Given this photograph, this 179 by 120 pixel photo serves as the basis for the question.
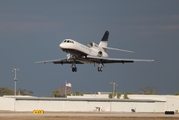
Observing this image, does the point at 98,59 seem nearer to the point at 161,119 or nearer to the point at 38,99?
the point at 161,119

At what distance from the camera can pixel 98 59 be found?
11962cm

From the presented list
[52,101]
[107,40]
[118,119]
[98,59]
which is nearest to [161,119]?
[118,119]

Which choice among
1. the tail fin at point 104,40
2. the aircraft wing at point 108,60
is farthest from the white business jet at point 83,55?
the tail fin at point 104,40

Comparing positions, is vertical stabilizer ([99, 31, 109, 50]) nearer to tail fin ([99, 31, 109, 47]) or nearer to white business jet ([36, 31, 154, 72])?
tail fin ([99, 31, 109, 47])

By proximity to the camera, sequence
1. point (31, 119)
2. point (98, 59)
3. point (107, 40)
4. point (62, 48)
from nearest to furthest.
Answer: point (31, 119), point (62, 48), point (98, 59), point (107, 40)

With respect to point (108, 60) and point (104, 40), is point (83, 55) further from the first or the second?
point (104, 40)

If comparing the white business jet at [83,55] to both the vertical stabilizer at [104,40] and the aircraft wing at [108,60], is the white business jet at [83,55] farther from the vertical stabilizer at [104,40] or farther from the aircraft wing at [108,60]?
the vertical stabilizer at [104,40]

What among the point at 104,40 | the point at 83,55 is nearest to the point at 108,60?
the point at 83,55

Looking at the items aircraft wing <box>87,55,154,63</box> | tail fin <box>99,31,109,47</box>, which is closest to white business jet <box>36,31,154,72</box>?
aircraft wing <box>87,55,154,63</box>

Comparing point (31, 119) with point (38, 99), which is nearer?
point (31, 119)

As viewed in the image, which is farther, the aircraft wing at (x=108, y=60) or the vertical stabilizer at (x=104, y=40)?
the vertical stabilizer at (x=104, y=40)

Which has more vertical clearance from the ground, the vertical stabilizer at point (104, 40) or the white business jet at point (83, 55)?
the vertical stabilizer at point (104, 40)

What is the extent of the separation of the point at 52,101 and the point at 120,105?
66.2ft

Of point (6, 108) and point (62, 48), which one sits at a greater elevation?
point (62, 48)
